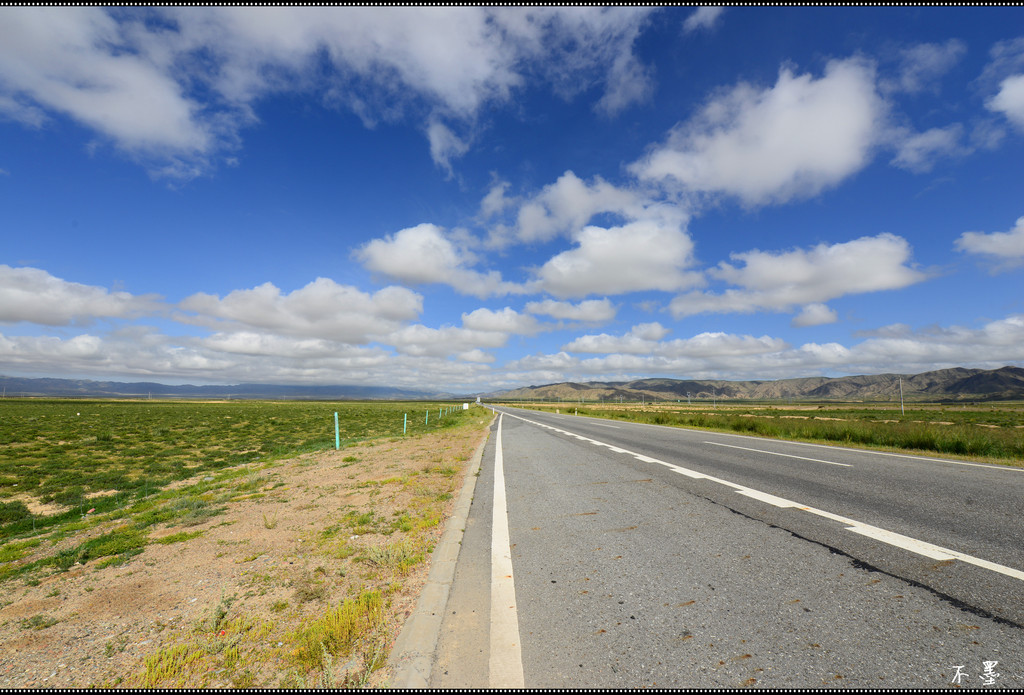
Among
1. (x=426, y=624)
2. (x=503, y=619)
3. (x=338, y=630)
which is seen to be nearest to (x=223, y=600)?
(x=338, y=630)

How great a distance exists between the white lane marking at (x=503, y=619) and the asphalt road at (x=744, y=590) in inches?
0.5

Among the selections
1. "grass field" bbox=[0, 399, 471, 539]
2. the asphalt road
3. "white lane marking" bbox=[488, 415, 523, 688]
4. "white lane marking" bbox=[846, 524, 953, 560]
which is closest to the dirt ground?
"white lane marking" bbox=[488, 415, 523, 688]

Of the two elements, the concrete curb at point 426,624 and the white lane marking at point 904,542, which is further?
the white lane marking at point 904,542

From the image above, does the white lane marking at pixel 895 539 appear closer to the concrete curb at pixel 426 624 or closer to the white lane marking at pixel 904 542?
the white lane marking at pixel 904 542

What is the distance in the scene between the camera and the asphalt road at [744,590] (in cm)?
239

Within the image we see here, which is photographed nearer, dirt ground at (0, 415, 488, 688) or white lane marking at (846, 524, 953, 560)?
dirt ground at (0, 415, 488, 688)

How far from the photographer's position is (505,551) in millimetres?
4492

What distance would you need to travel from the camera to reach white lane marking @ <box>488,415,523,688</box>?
242cm

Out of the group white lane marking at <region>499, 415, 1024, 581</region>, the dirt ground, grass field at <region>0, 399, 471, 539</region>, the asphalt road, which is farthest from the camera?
grass field at <region>0, 399, 471, 539</region>

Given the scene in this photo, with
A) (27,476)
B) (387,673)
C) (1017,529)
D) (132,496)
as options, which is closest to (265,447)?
(27,476)

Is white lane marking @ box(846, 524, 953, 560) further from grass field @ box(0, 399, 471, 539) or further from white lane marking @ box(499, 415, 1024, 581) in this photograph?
grass field @ box(0, 399, 471, 539)

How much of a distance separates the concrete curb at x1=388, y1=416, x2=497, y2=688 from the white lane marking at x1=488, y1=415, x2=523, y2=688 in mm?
383

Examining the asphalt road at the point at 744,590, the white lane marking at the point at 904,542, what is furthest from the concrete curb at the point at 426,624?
the white lane marking at the point at 904,542

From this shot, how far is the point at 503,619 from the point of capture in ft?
10.0
